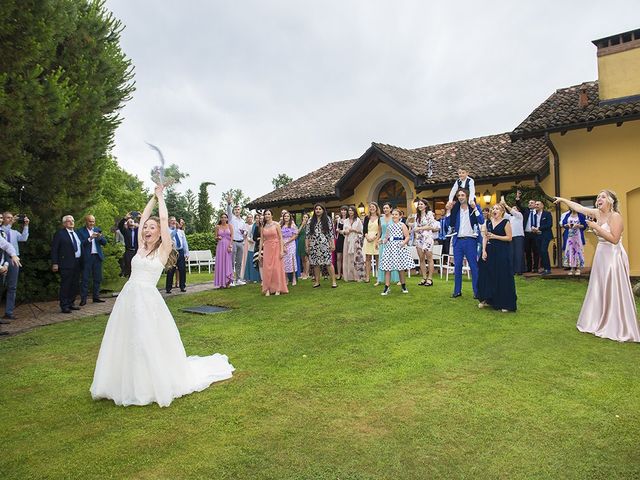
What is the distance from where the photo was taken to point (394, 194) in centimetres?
2136

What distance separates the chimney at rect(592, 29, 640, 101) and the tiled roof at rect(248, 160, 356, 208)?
1247 centimetres

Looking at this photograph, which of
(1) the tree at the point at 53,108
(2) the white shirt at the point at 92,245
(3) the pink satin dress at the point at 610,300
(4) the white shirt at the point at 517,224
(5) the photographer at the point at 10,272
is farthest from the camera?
(4) the white shirt at the point at 517,224

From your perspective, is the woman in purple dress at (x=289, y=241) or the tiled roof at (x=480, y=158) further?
the tiled roof at (x=480, y=158)

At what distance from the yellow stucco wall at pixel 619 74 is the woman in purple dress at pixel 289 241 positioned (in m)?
11.2

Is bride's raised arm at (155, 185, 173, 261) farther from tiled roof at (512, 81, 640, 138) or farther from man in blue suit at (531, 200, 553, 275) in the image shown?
tiled roof at (512, 81, 640, 138)

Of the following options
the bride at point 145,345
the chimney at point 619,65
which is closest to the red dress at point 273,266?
the bride at point 145,345

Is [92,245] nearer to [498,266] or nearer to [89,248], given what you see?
[89,248]

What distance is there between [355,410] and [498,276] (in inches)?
200

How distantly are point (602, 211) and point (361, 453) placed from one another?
5.72 metres

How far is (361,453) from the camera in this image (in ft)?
10.5

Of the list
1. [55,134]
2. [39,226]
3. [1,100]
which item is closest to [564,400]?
[1,100]

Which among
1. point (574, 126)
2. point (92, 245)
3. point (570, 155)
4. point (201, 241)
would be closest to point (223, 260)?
point (92, 245)

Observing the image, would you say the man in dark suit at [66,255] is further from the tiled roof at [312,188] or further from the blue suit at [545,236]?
the tiled roof at [312,188]

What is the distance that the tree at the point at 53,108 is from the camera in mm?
9242
